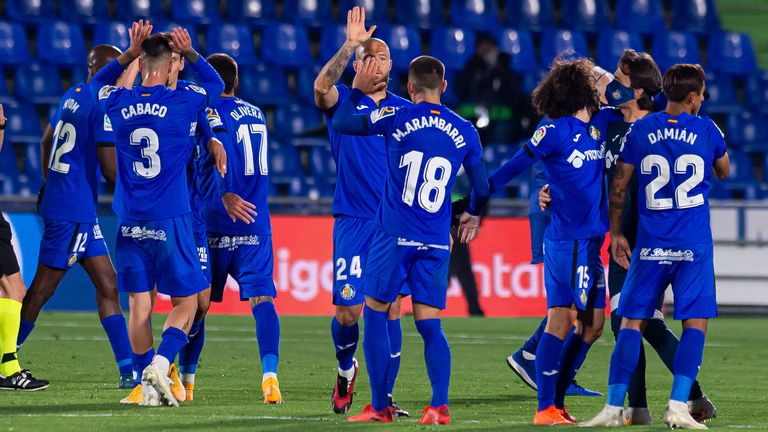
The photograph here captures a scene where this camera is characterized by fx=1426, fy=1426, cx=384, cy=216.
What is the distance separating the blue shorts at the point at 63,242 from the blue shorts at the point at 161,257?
129cm

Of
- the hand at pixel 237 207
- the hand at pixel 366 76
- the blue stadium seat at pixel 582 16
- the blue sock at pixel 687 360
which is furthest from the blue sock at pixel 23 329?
the blue stadium seat at pixel 582 16

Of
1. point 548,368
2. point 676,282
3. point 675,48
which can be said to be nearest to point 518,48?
point 675,48

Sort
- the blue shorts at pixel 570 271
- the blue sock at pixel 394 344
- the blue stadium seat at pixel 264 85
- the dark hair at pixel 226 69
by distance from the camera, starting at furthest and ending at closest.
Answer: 1. the blue stadium seat at pixel 264 85
2. the dark hair at pixel 226 69
3. the blue sock at pixel 394 344
4. the blue shorts at pixel 570 271

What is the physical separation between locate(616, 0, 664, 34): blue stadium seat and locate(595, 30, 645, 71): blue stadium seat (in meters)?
0.72

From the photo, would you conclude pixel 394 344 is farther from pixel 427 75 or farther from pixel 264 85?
pixel 264 85

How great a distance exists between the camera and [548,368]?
301 inches

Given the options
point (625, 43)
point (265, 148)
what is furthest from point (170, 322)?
point (625, 43)

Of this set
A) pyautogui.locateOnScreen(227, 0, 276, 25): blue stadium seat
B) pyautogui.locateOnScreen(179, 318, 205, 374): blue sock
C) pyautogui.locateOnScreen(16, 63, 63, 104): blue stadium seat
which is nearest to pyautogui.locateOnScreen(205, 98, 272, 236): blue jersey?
pyautogui.locateOnScreen(179, 318, 205, 374): blue sock

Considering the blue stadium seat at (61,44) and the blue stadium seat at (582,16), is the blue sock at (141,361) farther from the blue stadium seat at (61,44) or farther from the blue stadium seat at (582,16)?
the blue stadium seat at (582,16)

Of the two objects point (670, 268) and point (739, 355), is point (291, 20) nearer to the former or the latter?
point (739, 355)

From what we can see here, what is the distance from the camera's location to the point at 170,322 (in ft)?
26.7

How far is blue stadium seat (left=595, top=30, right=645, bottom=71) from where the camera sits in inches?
842

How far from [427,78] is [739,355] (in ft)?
20.6

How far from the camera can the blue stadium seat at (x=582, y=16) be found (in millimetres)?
22172
